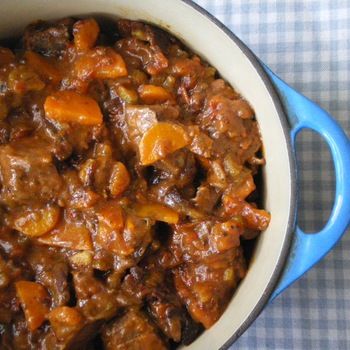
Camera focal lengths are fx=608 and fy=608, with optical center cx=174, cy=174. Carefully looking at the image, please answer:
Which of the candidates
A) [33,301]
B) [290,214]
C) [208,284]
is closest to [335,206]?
[290,214]

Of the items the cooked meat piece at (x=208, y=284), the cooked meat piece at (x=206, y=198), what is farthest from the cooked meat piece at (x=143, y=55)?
the cooked meat piece at (x=208, y=284)

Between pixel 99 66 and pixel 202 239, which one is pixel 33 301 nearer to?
pixel 202 239

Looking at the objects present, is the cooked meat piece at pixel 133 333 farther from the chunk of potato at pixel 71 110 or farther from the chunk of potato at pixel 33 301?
the chunk of potato at pixel 71 110

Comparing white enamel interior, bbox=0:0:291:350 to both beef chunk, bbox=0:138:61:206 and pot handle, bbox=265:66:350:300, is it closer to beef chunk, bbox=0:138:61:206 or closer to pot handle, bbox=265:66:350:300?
pot handle, bbox=265:66:350:300

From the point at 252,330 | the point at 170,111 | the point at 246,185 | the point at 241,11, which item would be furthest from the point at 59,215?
the point at 241,11

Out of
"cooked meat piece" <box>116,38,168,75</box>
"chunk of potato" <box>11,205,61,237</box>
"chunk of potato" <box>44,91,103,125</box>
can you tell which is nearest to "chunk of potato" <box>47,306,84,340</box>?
"chunk of potato" <box>11,205,61,237</box>

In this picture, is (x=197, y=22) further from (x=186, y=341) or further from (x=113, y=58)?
(x=186, y=341)
